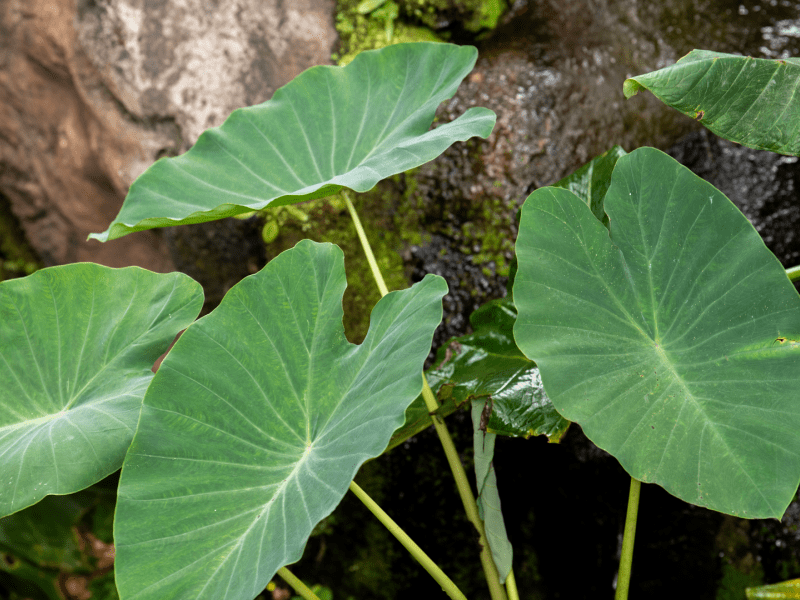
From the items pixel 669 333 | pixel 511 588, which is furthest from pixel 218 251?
pixel 669 333

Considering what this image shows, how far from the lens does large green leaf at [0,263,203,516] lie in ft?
3.14

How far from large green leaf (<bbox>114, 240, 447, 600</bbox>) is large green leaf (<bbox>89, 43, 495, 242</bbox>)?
→ 0.40m

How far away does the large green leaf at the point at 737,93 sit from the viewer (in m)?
0.80

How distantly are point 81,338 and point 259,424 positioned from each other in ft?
1.48

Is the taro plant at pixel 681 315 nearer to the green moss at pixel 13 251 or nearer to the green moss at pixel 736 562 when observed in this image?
the green moss at pixel 736 562

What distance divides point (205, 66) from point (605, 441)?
1858mm

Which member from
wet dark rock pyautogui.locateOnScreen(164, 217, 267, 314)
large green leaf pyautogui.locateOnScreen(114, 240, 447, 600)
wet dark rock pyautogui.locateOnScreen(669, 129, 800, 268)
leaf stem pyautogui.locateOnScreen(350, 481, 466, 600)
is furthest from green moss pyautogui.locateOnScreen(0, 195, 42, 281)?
wet dark rock pyautogui.locateOnScreen(669, 129, 800, 268)

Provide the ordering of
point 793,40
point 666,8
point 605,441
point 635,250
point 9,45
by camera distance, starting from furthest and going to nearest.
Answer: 1. point 9,45
2. point 666,8
3. point 793,40
4. point 635,250
5. point 605,441

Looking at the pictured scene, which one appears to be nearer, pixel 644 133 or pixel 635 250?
pixel 635 250

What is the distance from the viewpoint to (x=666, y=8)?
193cm

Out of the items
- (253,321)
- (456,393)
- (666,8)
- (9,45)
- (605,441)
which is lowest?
(456,393)

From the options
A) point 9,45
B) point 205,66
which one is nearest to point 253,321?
point 205,66

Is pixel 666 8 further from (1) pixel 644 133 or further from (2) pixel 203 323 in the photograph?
(2) pixel 203 323

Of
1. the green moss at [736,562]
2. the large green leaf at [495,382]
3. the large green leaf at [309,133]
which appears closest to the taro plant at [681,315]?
the large green leaf at [495,382]
